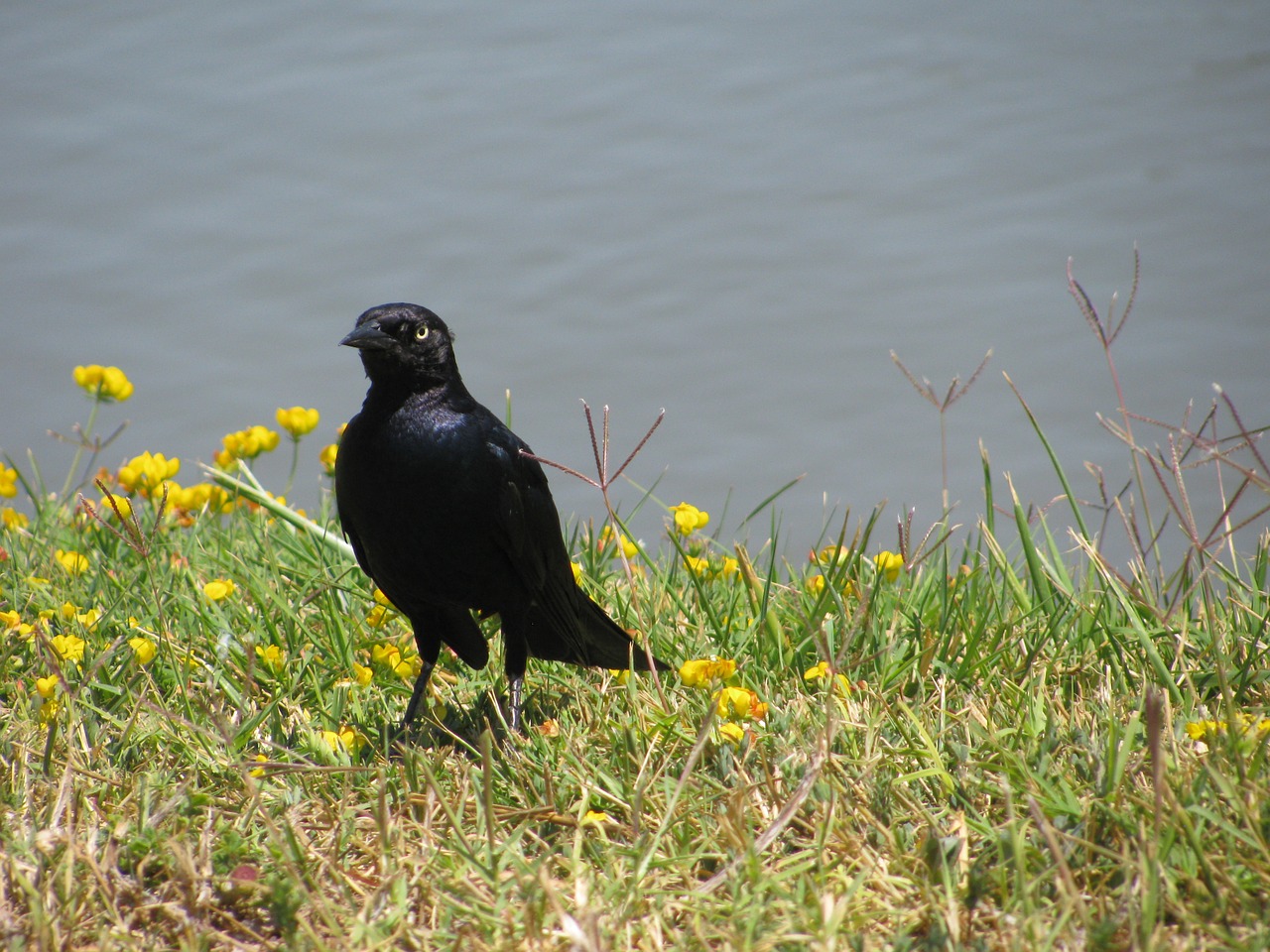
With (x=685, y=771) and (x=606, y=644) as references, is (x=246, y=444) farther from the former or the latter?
(x=685, y=771)

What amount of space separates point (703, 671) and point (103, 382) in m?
2.60

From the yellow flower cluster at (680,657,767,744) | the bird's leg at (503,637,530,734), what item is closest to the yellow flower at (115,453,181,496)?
the bird's leg at (503,637,530,734)

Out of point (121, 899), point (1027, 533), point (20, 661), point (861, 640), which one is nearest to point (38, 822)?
point (121, 899)

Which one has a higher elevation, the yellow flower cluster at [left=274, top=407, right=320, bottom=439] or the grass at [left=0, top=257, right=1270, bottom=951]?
the yellow flower cluster at [left=274, top=407, right=320, bottom=439]

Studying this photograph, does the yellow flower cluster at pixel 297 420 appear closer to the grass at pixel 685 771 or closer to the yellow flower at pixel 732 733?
the grass at pixel 685 771

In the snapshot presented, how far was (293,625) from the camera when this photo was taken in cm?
321

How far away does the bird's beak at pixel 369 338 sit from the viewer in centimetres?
288

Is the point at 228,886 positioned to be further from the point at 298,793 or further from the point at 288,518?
the point at 288,518

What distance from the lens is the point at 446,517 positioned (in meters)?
2.93

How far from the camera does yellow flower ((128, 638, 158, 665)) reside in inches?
110

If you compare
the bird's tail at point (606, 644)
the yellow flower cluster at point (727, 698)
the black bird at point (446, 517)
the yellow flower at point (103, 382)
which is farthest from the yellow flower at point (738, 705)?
the yellow flower at point (103, 382)

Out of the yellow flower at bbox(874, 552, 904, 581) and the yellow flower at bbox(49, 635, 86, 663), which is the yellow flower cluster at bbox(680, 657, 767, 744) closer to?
the yellow flower at bbox(874, 552, 904, 581)

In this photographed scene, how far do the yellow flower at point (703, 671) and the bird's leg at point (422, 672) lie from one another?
74 centimetres

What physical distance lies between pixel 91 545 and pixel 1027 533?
107 inches
